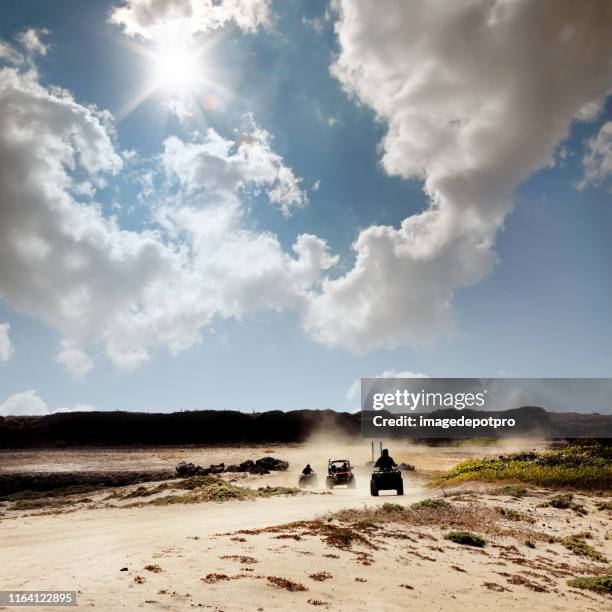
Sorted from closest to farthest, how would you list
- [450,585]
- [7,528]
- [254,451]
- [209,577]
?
[209,577]
[450,585]
[7,528]
[254,451]

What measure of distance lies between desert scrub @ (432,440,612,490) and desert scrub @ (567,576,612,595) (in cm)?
1880

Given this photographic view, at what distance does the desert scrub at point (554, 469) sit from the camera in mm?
29513

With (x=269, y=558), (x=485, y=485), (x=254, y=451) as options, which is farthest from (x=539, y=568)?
(x=254, y=451)

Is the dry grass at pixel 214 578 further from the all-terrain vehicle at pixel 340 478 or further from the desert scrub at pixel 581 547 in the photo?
the all-terrain vehicle at pixel 340 478

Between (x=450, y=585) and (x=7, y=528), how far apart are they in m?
19.2

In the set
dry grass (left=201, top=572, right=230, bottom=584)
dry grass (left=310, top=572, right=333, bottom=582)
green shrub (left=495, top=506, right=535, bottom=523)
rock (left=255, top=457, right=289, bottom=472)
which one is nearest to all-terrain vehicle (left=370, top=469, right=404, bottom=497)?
green shrub (left=495, top=506, right=535, bottom=523)

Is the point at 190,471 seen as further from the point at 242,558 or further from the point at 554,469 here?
the point at 242,558

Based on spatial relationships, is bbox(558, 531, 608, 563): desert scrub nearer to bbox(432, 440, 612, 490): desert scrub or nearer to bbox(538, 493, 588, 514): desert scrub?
bbox(538, 493, 588, 514): desert scrub

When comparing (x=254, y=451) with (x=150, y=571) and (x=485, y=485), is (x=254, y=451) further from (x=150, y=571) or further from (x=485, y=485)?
(x=150, y=571)

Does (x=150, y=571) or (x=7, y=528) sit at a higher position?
(x=150, y=571)

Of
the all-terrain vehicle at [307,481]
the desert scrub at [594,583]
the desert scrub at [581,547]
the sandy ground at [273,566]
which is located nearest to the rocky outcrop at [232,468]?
the all-terrain vehicle at [307,481]

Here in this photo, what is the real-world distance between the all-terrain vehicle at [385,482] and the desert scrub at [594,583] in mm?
15376

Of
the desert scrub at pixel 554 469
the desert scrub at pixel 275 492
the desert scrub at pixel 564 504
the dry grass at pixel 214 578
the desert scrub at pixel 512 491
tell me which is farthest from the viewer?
the desert scrub at pixel 554 469

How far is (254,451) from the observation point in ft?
245
